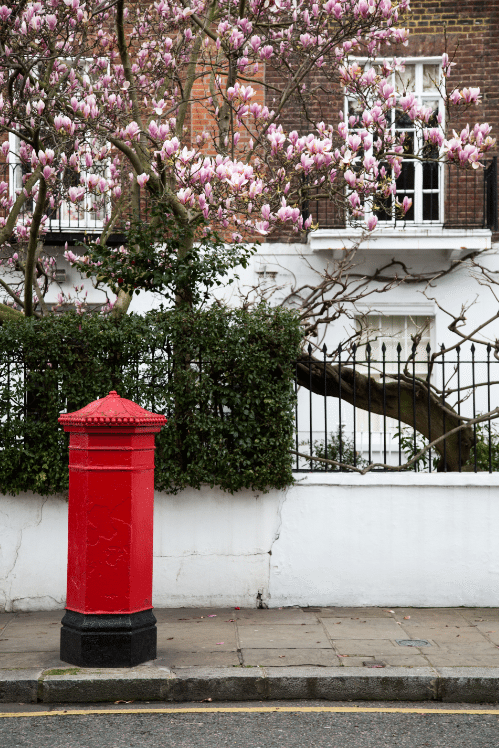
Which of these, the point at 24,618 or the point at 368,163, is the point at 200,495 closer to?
the point at 24,618

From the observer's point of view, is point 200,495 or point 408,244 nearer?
point 200,495

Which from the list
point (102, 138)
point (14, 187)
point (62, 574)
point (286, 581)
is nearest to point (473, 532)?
point (286, 581)

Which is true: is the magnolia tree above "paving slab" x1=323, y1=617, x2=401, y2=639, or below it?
above

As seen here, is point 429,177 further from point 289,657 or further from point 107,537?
point 107,537

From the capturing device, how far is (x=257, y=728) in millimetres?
4574

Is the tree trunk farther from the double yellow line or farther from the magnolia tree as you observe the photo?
the double yellow line

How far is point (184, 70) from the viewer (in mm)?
10648

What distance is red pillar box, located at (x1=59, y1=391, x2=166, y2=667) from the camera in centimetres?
530

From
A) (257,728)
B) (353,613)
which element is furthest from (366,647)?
(257,728)

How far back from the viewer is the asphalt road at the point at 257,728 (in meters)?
4.34

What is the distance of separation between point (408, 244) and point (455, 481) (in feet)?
18.8

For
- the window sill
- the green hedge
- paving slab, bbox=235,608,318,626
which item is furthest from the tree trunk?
the window sill

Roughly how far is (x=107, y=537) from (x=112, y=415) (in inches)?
33.5

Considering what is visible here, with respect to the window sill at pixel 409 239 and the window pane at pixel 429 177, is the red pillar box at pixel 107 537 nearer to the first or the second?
the window sill at pixel 409 239
